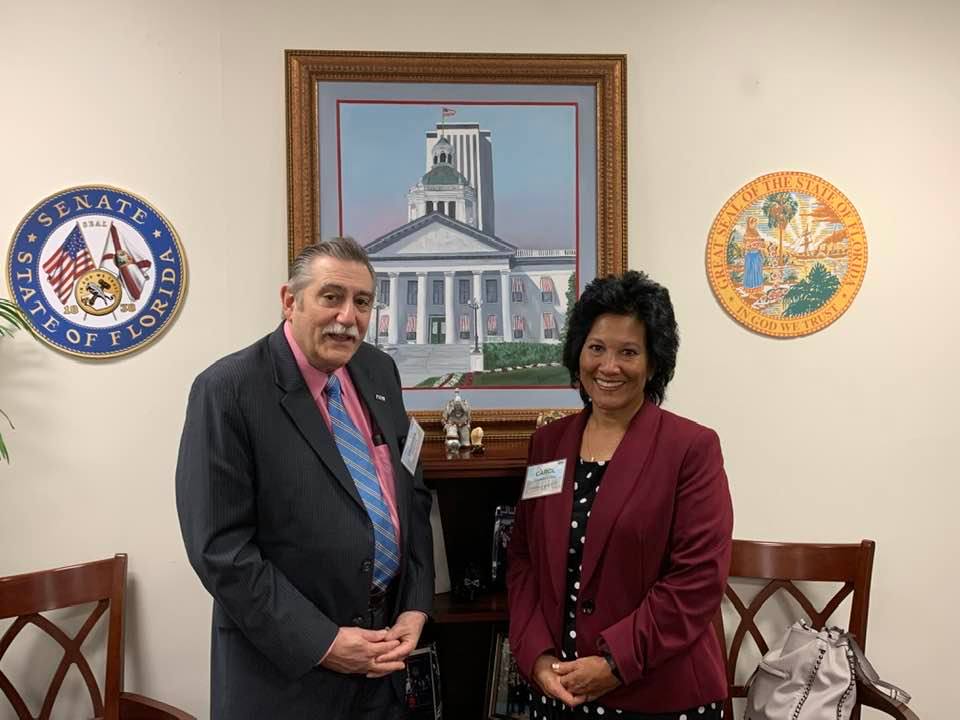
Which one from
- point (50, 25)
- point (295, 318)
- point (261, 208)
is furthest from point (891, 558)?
point (50, 25)

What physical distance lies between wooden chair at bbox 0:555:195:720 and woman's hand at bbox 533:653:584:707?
1.09 m

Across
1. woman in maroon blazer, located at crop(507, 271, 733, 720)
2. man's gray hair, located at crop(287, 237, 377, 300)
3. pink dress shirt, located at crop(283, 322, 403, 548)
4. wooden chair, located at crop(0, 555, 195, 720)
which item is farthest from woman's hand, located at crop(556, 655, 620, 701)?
wooden chair, located at crop(0, 555, 195, 720)

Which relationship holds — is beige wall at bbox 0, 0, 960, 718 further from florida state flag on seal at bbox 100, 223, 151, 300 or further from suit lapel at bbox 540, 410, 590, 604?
suit lapel at bbox 540, 410, 590, 604

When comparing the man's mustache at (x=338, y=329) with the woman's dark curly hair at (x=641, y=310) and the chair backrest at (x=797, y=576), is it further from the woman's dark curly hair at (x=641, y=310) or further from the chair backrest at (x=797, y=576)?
the chair backrest at (x=797, y=576)

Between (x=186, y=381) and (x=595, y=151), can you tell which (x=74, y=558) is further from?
(x=595, y=151)

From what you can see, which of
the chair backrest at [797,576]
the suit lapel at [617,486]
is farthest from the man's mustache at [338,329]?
the chair backrest at [797,576]

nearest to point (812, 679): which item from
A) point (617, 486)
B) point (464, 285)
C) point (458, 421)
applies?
point (617, 486)

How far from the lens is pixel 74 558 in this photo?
2281 millimetres

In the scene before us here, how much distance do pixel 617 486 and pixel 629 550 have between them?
5.7 inches

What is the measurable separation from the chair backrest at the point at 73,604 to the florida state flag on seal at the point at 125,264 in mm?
833

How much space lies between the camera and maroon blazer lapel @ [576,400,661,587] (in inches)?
64.1

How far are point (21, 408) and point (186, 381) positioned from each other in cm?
50

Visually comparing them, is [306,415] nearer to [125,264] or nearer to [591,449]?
[591,449]

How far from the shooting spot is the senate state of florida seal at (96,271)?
7.25 ft
